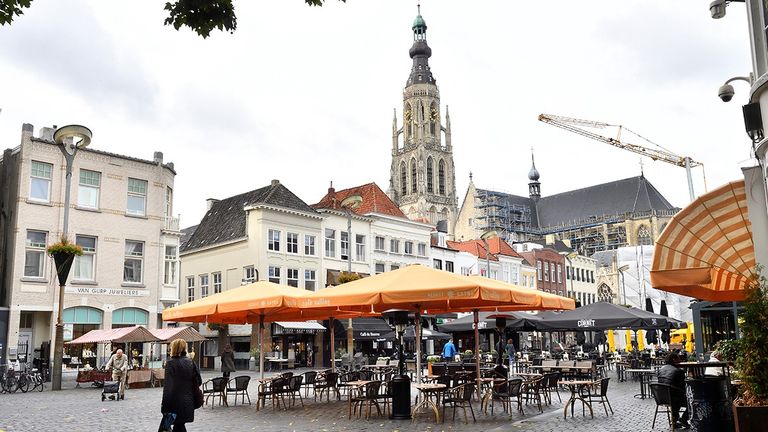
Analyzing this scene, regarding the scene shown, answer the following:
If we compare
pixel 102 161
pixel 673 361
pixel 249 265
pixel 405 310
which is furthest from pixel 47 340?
pixel 673 361

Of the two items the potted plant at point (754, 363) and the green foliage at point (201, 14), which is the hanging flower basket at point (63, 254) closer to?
the green foliage at point (201, 14)

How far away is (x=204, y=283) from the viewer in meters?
44.9

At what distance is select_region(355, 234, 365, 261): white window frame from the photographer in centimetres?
4752

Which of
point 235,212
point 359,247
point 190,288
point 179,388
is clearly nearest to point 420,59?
point 359,247

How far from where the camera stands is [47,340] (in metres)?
31.1

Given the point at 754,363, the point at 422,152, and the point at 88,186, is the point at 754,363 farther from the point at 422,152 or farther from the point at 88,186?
the point at 422,152

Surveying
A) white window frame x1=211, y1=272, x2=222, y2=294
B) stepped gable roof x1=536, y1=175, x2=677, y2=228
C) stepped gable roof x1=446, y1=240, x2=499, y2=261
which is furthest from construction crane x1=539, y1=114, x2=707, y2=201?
white window frame x1=211, y1=272, x2=222, y2=294

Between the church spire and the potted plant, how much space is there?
11495cm

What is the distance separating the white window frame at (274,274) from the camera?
41375mm

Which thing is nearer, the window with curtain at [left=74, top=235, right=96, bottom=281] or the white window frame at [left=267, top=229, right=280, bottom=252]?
the window with curtain at [left=74, top=235, right=96, bottom=281]

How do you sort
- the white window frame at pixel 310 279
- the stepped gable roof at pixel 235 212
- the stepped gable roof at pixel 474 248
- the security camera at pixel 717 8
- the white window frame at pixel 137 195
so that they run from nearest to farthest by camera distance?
the security camera at pixel 717 8 → the white window frame at pixel 137 195 → the stepped gable roof at pixel 235 212 → the white window frame at pixel 310 279 → the stepped gable roof at pixel 474 248

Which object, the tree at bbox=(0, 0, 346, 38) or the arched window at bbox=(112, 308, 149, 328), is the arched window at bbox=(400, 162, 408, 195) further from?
the tree at bbox=(0, 0, 346, 38)

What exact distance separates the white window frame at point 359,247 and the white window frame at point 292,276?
5477 mm

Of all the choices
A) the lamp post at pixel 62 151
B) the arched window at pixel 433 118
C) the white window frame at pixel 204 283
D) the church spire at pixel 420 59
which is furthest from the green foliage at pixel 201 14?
the church spire at pixel 420 59
